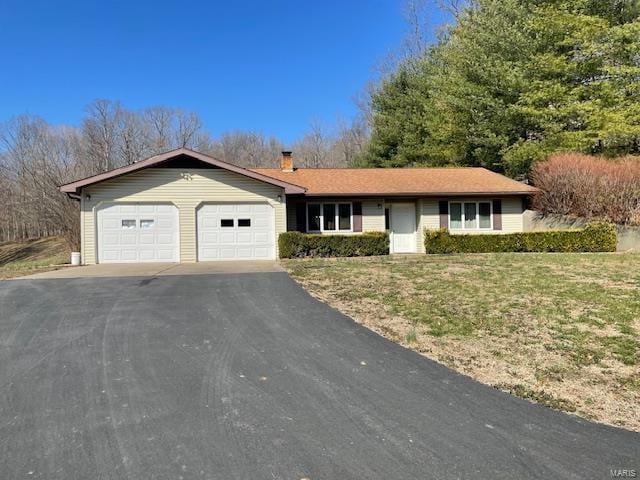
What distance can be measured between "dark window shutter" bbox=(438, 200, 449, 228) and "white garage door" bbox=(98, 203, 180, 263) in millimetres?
10719

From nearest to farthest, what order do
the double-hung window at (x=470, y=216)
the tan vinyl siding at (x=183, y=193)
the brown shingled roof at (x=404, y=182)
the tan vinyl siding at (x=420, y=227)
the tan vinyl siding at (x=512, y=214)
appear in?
the tan vinyl siding at (x=183, y=193), the brown shingled roof at (x=404, y=182), the tan vinyl siding at (x=420, y=227), the double-hung window at (x=470, y=216), the tan vinyl siding at (x=512, y=214)

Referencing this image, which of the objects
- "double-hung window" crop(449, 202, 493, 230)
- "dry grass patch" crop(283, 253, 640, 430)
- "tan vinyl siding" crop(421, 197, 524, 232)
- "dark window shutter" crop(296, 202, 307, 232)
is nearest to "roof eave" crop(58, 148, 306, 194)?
"dark window shutter" crop(296, 202, 307, 232)

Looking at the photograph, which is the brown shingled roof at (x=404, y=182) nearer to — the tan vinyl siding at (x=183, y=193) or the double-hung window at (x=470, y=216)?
the double-hung window at (x=470, y=216)

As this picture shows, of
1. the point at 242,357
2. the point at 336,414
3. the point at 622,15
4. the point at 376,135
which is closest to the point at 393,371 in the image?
the point at 336,414

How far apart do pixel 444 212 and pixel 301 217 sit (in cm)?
612

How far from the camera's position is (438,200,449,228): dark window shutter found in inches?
699

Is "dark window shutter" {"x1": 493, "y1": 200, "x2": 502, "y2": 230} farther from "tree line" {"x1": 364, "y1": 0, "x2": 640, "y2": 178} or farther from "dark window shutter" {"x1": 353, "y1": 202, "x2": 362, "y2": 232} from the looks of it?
"dark window shutter" {"x1": 353, "y1": 202, "x2": 362, "y2": 232}

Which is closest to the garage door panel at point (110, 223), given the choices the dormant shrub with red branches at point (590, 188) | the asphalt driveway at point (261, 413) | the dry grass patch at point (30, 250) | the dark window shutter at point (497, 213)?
the asphalt driveway at point (261, 413)

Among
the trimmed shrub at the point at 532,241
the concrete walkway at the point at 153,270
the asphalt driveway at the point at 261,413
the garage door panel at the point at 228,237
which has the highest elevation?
the garage door panel at the point at 228,237

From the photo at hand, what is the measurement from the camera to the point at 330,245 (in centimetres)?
1545

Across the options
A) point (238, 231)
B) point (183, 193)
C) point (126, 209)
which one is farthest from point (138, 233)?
point (238, 231)

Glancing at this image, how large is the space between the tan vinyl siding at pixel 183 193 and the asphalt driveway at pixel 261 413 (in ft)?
31.1

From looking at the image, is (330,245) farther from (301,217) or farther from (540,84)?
(540,84)

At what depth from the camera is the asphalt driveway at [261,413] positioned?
266 centimetres
